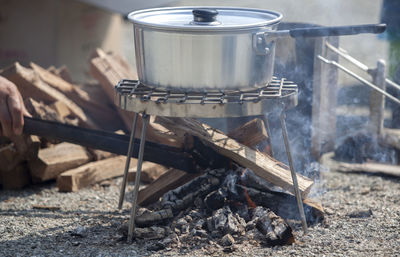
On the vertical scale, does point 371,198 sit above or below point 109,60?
below

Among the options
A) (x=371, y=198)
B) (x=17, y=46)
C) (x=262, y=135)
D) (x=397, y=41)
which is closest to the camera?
(x=262, y=135)

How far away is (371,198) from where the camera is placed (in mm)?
4105

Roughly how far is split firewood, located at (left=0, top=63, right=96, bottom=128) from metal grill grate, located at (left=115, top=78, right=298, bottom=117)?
170cm

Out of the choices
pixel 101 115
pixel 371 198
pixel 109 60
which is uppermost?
pixel 109 60

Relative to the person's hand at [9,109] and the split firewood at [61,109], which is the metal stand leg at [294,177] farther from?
the split firewood at [61,109]

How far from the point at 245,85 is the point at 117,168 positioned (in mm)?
1942

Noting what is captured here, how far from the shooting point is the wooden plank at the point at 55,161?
4.35 metres

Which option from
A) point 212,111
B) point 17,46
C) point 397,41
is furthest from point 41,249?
point 397,41

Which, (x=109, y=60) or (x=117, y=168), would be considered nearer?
(x=117, y=168)

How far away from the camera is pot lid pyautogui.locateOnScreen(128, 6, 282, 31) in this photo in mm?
2925

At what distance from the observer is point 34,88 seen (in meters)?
4.84

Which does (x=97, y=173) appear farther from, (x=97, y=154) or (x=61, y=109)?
(x=61, y=109)

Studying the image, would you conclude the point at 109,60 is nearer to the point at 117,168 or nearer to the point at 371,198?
the point at 117,168

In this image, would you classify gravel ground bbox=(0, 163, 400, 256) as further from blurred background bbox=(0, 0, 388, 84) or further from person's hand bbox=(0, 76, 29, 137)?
blurred background bbox=(0, 0, 388, 84)
